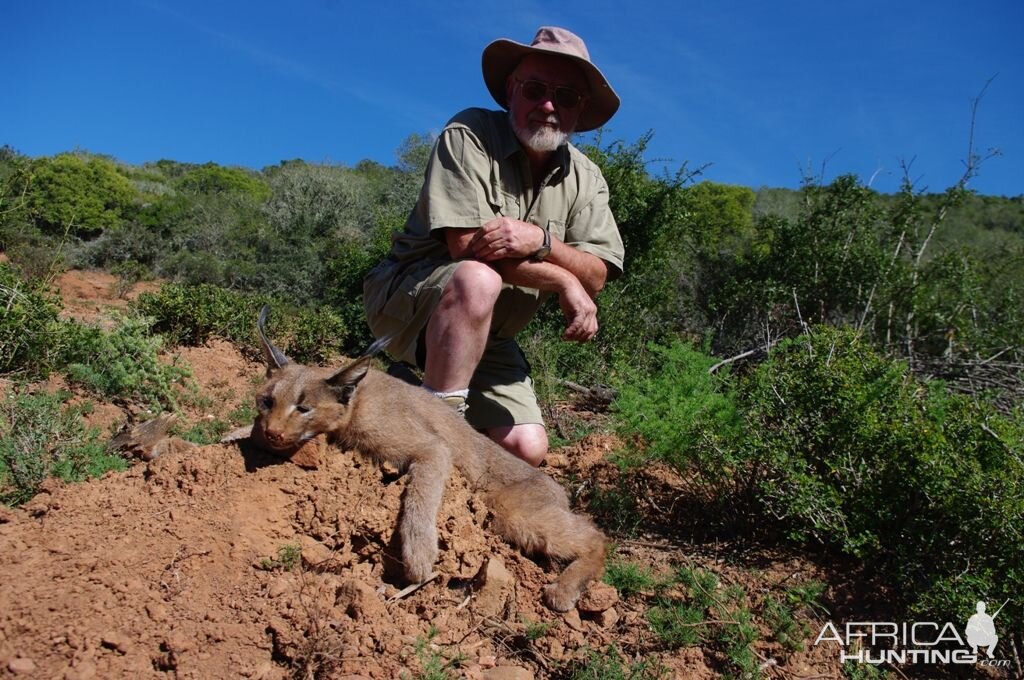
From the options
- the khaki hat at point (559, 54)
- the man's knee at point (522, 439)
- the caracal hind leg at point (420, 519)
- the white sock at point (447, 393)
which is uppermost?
the khaki hat at point (559, 54)

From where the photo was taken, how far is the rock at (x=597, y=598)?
3.73 m

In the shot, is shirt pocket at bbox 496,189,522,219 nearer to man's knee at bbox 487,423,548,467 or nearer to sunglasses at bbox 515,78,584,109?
sunglasses at bbox 515,78,584,109

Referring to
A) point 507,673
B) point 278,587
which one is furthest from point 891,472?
point 278,587

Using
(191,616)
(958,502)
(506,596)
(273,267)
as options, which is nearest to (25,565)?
(191,616)

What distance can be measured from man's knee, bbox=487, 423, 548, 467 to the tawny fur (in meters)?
1.14

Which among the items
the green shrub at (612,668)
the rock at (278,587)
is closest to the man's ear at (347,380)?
the rock at (278,587)

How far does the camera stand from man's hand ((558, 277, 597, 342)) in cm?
479

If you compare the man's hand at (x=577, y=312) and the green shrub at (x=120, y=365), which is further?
the green shrub at (x=120, y=365)

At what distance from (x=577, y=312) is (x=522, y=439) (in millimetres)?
1222

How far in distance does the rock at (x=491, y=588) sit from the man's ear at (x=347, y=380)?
1166 mm

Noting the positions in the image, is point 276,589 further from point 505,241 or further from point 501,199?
point 501,199

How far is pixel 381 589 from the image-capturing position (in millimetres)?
3488

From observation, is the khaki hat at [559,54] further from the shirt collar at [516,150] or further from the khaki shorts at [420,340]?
the khaki shorts at [420,340]

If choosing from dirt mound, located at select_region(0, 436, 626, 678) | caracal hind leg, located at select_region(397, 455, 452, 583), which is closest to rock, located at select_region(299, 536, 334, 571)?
dirt mound, located at select_region(0, 436, 626, 678)
